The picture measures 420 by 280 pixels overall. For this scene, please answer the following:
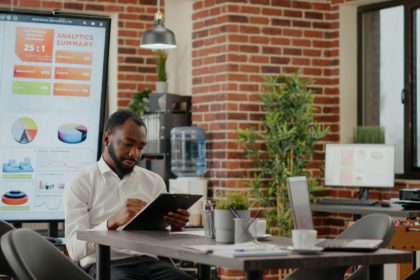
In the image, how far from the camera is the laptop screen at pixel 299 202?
3.16 metres

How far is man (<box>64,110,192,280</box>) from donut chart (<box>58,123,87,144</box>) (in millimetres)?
320

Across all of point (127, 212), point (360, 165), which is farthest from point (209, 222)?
point (360, 165)

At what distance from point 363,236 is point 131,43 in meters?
4.88

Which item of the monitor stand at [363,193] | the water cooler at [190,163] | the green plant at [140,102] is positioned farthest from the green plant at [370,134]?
the green plant at [140,102]

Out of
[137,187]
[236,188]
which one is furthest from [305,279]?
[236,188]

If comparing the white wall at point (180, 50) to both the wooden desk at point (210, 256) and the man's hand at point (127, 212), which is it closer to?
the man's hand at point (127, 212)

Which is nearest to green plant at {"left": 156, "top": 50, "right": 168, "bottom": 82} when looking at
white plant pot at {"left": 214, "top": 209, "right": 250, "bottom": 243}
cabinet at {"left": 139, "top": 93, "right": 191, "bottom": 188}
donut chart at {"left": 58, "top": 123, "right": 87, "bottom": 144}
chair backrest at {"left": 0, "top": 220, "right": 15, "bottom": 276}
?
cabinet at {"left": 139, "top": 93, "right": 191, "bottom": 188}

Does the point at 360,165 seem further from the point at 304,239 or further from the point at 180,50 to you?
the point at 304,239

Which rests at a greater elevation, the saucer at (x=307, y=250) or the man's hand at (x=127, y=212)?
the man's hand at (x=127, y=212)

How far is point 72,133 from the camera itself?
14.7 ft

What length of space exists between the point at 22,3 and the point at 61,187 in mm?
3956

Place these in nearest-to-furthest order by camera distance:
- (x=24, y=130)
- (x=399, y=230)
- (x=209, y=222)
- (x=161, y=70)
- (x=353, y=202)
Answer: (x=209, y=222) < (x=24, y=130) < (x=399, y=230) < (x=353, y=202) < (x=161, y=70)

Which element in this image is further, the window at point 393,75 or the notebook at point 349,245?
the window at point 393,75

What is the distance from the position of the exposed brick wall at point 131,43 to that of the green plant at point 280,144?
1.70 metres
